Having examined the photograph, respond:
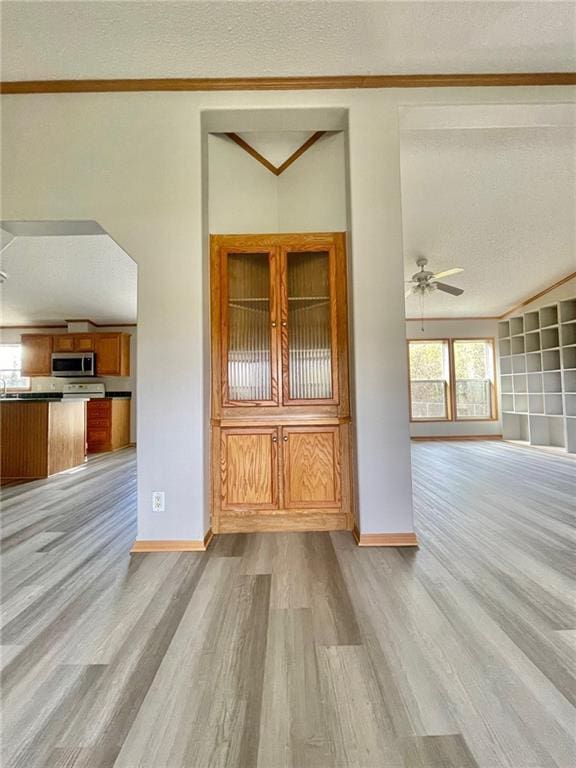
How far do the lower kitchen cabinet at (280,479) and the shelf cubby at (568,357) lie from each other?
491cm

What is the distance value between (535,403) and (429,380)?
1862 mm

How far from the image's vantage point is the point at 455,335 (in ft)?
25.2

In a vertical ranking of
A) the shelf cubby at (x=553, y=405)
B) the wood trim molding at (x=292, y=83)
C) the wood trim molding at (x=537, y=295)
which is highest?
the wood trim molding at (x=292, y=83)

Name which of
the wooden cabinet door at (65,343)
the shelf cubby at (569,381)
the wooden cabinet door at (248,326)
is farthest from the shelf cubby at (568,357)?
the wooden cabinet door at (65,343)

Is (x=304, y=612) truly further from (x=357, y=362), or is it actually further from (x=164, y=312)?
(x=164, y=312)

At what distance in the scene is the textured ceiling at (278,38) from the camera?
191 cm

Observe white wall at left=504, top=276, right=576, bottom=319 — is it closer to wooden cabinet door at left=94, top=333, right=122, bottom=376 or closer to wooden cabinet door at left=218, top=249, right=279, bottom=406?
wooden cabinet door at left=218, top=249, right=279, bottom=406

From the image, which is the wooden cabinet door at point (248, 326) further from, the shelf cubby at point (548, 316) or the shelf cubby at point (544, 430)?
the shelf cubby at point (544, 430)

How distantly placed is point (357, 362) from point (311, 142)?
1.93m

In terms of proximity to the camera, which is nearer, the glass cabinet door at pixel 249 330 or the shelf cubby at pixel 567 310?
the glass cabinet door at pixel 249 330

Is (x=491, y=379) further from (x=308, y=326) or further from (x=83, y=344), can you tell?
(x=83, y=344)

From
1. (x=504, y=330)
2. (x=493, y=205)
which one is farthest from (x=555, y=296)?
(x=493, y=205)

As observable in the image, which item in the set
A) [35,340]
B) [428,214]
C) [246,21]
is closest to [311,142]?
[246,21]

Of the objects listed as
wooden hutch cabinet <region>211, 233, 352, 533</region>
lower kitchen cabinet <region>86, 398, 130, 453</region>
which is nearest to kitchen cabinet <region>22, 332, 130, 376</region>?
lower kitchen cabinet <region>86, 398, 130, 453</region>
